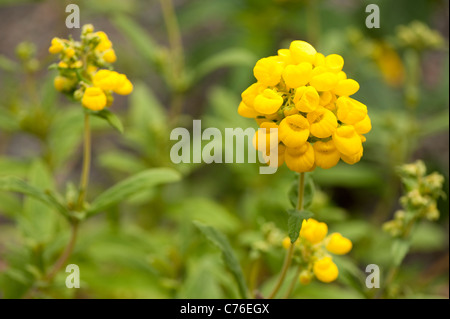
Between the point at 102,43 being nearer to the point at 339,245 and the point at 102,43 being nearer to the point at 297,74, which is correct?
the point at 297,74

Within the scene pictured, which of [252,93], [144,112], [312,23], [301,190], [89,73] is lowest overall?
[301,190]

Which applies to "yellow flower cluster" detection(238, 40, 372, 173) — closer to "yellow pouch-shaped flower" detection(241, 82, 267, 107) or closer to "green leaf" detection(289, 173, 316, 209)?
"yellow pouch-shaped flower" detection(241, 82, 267, 107)

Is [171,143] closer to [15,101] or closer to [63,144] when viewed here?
[63,144]

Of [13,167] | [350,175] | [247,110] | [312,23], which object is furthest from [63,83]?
[312,23]

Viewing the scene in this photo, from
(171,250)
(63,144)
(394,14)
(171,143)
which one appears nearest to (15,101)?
(63,144)

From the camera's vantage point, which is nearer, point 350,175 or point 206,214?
point 206,214

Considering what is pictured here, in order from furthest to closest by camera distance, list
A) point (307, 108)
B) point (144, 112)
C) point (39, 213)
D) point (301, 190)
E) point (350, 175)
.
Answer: point (350, 175)
point (144, 112)
point (39, 213)
point (301, 190)
point (307, 108)

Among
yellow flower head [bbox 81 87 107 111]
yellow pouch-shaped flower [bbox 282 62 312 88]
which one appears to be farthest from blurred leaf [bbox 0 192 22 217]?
yellow pouch-shaped flower [bbox 282 62 312 88]
